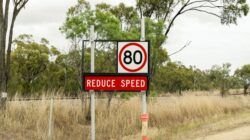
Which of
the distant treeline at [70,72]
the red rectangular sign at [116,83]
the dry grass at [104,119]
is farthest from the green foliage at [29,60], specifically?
the red rectangular sign at [116,83]

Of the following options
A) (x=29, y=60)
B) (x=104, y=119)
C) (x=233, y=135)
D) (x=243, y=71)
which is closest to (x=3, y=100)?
(x=104, y=119)

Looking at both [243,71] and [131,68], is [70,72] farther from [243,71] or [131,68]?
[243,71]

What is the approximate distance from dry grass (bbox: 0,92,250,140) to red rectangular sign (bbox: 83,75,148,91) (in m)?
4.90

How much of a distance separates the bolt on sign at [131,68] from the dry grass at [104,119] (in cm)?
509

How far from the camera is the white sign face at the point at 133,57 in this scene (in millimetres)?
9047

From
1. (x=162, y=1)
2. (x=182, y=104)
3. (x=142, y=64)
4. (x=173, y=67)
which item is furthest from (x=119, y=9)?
(x=173, y=67)

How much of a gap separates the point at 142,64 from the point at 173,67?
53.6 m

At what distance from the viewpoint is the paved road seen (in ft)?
44.3

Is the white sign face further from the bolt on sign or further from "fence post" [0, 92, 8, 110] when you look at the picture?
"fence post" [0, 92, 8, 110]

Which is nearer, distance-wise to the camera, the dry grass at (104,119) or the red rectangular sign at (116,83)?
the red rectangular sign at (116,83)

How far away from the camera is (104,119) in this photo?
16.6 metres

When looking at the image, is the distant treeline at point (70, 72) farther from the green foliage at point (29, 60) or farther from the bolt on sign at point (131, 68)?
the bolt on sign at point (131, 68)

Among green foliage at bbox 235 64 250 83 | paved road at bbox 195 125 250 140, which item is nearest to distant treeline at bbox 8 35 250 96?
green foliage at bbox 235 64 250 83

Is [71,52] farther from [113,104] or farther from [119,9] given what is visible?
[119,9]
